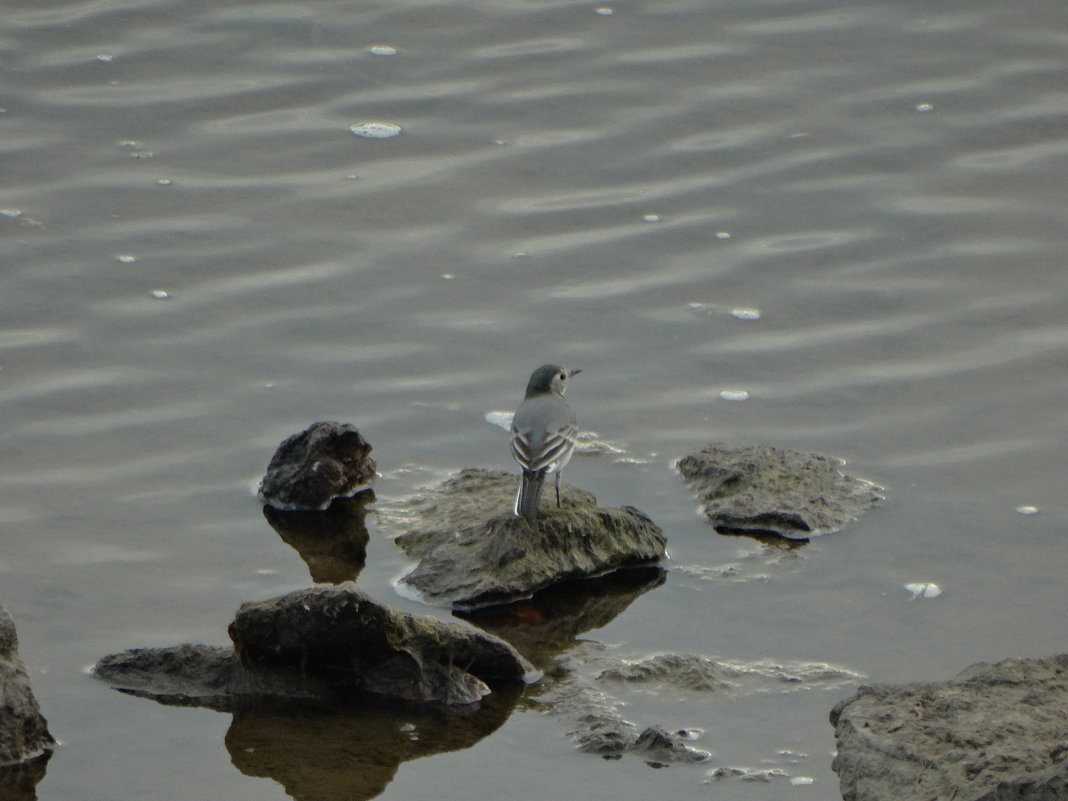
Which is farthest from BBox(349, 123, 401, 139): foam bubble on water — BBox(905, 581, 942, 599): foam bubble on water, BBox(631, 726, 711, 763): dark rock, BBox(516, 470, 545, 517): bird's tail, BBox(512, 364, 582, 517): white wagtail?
BBox(631, 726, 711, 763): dark rock

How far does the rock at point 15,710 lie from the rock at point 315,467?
238 centimetres

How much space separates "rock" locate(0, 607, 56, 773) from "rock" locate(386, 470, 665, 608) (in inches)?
75.9

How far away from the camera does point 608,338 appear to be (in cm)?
1001

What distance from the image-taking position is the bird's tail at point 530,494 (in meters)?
7.47

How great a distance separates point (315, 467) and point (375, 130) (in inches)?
190

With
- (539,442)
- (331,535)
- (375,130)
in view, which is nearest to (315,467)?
(331,535)

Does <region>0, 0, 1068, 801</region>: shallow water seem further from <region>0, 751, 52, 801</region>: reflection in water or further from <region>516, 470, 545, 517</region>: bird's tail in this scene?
<region>516, 470, 545, 517</region>: bird's tail

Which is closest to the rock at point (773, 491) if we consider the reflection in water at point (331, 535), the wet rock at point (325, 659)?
the reflection in water at point (331, 535)

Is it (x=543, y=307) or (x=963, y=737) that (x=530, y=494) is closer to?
(x=963, y=737)

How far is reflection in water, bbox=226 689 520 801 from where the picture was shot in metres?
5.91

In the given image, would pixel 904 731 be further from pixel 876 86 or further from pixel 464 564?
pixel 876 86

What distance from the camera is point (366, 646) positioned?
641cm

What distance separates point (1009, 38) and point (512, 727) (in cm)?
924

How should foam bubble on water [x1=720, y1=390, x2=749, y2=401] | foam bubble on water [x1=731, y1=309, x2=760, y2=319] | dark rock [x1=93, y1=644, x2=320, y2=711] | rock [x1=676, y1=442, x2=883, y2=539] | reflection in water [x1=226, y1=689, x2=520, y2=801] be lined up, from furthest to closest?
foam bubble on water [x1=731, y1=309, x2=760, y2=319]
foam bubble on water [x1=720, y1=390, x2=749, y2=401]
rock [x1=676, y1=442, x2=883, y2=539]
dark rock [x1=93, y1=644, x2=320, y2=711]
reflection in water [x1=226, y1=689, x2=520, y2=801]
